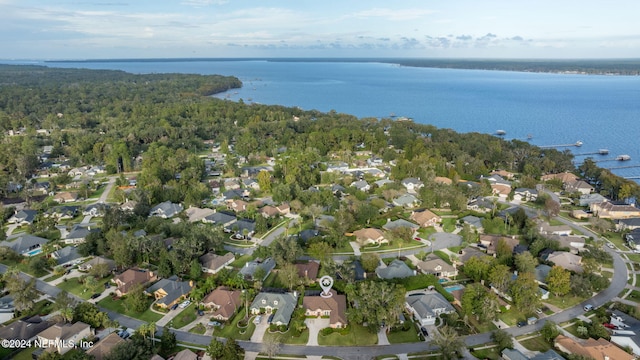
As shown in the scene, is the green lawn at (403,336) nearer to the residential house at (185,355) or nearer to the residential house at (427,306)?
the residential house at (427,306)

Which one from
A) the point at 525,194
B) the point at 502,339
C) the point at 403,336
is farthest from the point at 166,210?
→ the point at 525,194

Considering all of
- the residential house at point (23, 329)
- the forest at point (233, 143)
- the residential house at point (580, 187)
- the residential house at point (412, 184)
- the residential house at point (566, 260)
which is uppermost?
the forest at point (233, 143)

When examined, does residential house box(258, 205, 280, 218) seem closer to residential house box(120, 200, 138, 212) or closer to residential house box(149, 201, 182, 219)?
Result: residential house box(149, 201, 182, 219)

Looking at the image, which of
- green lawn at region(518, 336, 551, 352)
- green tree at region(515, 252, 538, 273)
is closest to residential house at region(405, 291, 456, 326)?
green lawn at region(518, 336, 551, 352)

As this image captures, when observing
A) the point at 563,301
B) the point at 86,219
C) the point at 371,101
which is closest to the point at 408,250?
the point at 563,301

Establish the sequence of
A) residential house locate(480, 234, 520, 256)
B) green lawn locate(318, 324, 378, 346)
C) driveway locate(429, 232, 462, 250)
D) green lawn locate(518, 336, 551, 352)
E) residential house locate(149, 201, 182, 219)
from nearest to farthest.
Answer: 1. green lawn locate(518, 336, 551, 352)
2. green lawn locate(318, 324, 378, 346)
3. residential house locate(480, 234, 520, 256)
4. driveway locate(429, 232, 462, 250)
5. residential house locate(149, 201, 182, 219)

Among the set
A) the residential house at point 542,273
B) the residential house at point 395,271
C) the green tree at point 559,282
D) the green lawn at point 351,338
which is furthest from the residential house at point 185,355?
the residential house at point 542,273
